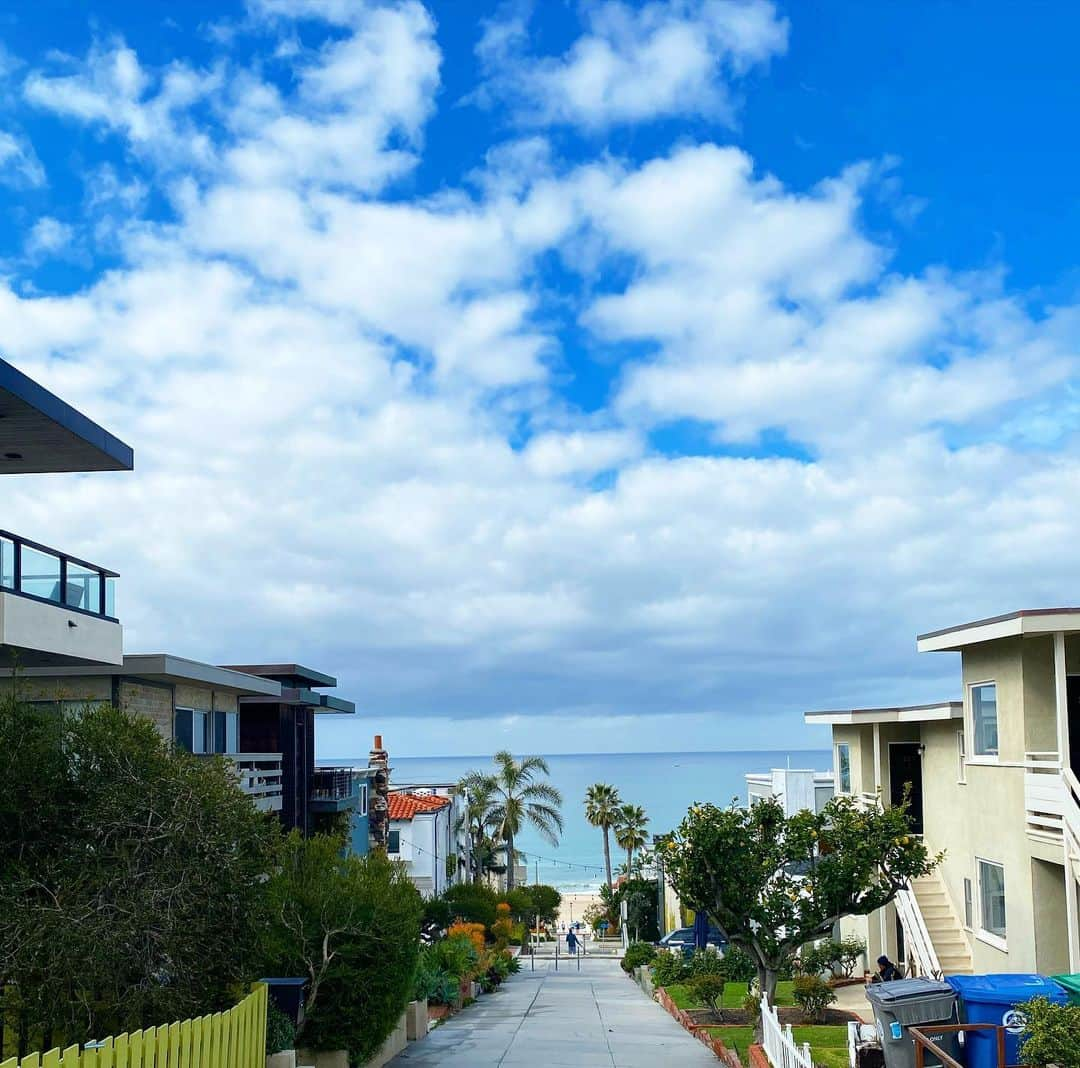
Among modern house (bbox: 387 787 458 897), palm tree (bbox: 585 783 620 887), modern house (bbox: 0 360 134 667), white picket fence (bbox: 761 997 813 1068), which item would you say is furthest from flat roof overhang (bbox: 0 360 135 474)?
palm tree (bbox: 585 783 620 887)

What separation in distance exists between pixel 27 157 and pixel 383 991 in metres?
14.3

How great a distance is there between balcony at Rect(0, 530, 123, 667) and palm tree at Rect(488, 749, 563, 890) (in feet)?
230

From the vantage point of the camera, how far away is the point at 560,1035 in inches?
939

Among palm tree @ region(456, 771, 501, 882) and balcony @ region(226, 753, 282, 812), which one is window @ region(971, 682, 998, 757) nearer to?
balcony @ region(226, 753, 282, 812)

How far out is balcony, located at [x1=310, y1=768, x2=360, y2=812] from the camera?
39125 mm

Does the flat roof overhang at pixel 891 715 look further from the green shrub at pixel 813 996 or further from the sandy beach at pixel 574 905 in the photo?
the sandy beach at pixel 574 905

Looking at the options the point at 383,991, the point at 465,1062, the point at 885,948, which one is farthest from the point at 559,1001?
the point at 383,991

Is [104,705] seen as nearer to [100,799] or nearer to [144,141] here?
[100,799]

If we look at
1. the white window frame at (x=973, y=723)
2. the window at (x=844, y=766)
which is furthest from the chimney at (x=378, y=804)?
the white window frame at (x=973, y=723)

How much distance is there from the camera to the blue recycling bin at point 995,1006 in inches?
491

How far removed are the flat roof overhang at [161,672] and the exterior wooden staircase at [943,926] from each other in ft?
53.3

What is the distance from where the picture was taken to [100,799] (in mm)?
12273

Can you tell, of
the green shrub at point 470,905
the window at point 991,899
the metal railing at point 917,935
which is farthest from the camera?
the green shrub at point 470,905

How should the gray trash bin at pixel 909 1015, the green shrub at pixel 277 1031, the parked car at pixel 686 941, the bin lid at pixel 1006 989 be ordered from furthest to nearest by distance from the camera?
the parked car at pixel 686 941 < the green shrub at pixel 277 1031 < the gray trash bin at pixel 909 1015 < the bin lid at pixel 1006 989
